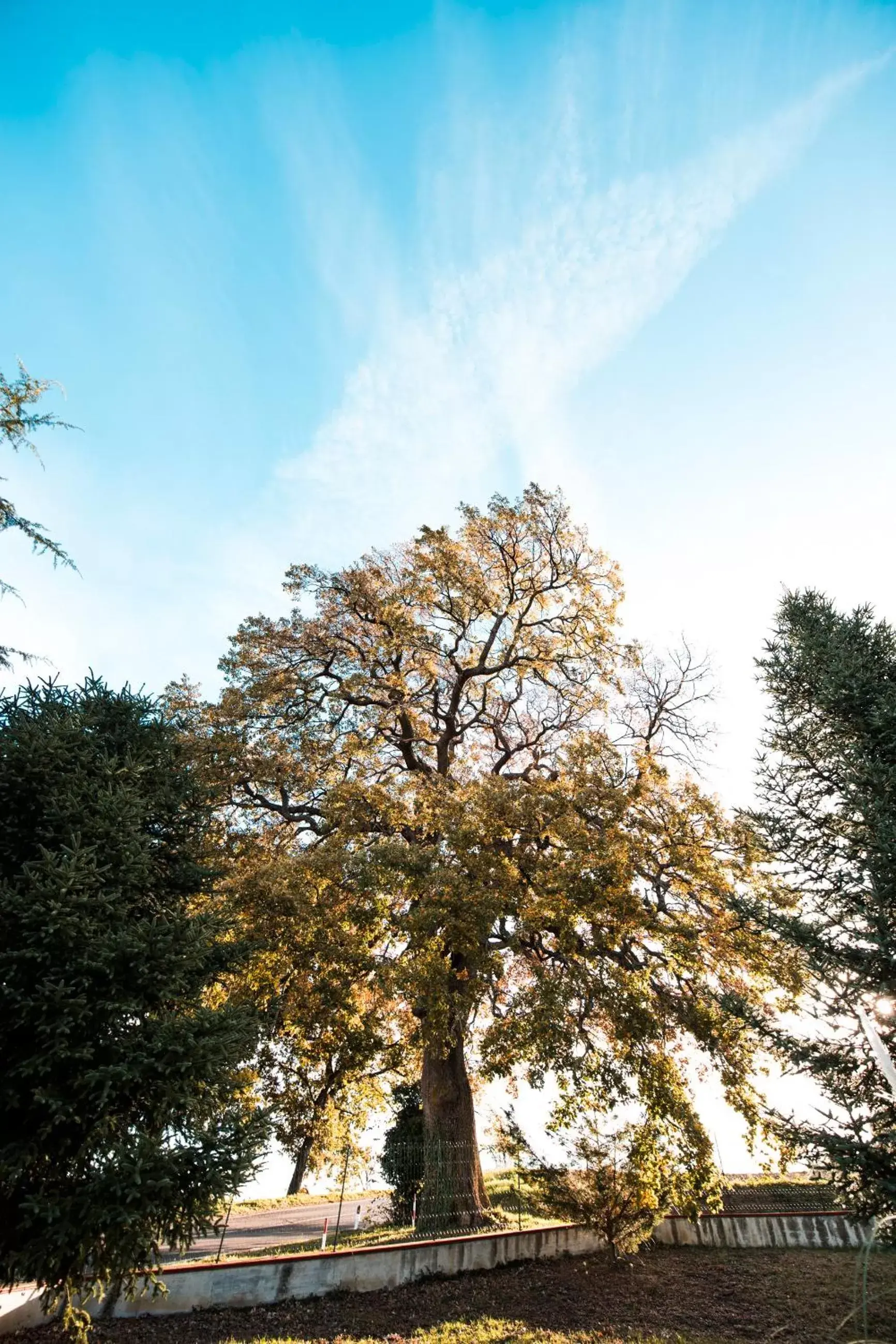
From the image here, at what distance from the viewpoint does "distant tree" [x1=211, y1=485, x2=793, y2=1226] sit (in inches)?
384

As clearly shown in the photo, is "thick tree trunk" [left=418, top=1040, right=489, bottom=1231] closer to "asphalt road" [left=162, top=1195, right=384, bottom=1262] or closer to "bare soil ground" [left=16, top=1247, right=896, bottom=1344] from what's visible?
"bare soil ground" [left=16, top=1247, right=896, bottom=1344]

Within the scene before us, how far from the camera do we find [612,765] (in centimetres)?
1231

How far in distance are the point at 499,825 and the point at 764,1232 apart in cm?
792

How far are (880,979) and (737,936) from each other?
3.11 metres

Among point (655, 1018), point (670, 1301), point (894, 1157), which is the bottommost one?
point (670, 1301)

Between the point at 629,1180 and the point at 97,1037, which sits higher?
the point at 97,1037

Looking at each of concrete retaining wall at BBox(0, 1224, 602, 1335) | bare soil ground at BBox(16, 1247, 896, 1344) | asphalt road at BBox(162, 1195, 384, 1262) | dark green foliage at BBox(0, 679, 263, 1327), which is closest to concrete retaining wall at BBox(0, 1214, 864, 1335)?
concrete retaining wall at BBox(0, 1224, 602, 1335)

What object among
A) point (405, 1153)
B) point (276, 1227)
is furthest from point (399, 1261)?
point (276, 1227)

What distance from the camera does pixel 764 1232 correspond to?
1033 centimetres

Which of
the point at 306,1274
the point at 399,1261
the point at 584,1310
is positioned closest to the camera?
the point at 584,1310

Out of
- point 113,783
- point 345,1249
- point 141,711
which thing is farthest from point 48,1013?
point 345,1249

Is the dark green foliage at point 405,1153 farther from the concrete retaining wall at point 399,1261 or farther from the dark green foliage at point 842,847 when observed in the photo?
the dark green foliage at point 842,847

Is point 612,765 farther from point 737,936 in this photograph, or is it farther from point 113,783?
point 113,783

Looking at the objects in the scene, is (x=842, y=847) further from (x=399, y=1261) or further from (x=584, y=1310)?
(x=399, y=1261)
